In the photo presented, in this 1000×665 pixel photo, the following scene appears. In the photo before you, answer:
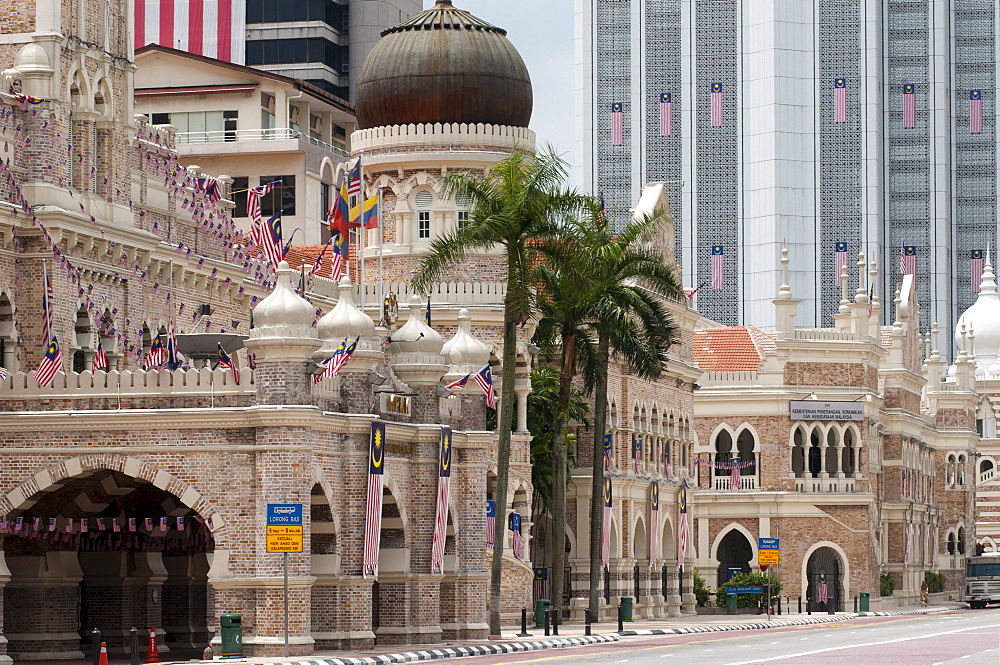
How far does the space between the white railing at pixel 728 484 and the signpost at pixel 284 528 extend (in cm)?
4870

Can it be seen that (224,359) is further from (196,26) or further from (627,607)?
(196,26)

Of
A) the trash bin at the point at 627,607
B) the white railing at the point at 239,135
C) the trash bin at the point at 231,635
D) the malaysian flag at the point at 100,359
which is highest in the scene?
the white railing at the point at 239,135

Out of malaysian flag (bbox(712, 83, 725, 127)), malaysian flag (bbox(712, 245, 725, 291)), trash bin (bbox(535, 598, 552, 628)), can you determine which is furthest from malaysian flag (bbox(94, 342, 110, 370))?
malaysian flag (bbox(712, 83, 725, 127))

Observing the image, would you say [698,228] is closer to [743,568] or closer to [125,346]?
[743,568]

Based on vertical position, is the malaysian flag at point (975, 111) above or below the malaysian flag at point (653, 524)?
above

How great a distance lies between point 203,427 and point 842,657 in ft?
42.7

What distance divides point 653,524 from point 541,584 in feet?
25.1

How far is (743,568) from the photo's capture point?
3388 inches

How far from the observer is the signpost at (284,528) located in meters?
37.8

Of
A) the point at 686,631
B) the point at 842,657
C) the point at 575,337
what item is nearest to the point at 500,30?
the point at 575,337

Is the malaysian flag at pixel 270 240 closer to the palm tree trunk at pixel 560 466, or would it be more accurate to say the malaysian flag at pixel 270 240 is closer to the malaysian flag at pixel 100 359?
the malaysian flag at pixel 100 359

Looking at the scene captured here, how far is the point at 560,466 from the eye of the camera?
59.5 m

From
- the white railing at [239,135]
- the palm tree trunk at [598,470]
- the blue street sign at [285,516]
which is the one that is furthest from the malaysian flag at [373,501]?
the white railing at [239,135]

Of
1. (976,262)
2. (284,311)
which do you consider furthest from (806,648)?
(976,262)
